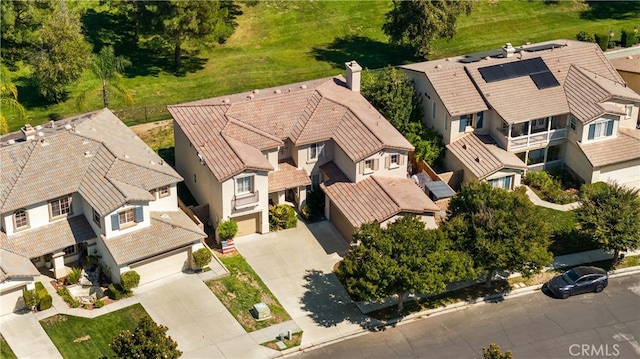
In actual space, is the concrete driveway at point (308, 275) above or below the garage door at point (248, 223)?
below

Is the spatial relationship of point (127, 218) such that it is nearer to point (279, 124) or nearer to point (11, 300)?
point (11, 300)

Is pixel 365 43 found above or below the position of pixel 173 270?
above

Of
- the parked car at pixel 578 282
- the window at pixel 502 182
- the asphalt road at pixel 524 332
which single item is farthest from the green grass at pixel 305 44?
the parked car at pixel 578 282

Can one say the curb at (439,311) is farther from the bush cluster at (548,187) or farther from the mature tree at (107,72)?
the mature tree at (107,72)

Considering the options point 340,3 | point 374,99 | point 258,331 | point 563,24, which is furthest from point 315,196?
point 563,24

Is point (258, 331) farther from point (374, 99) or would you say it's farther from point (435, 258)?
point (374, 99)

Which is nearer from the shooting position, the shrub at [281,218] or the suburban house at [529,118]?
the shrub at [281,218]
